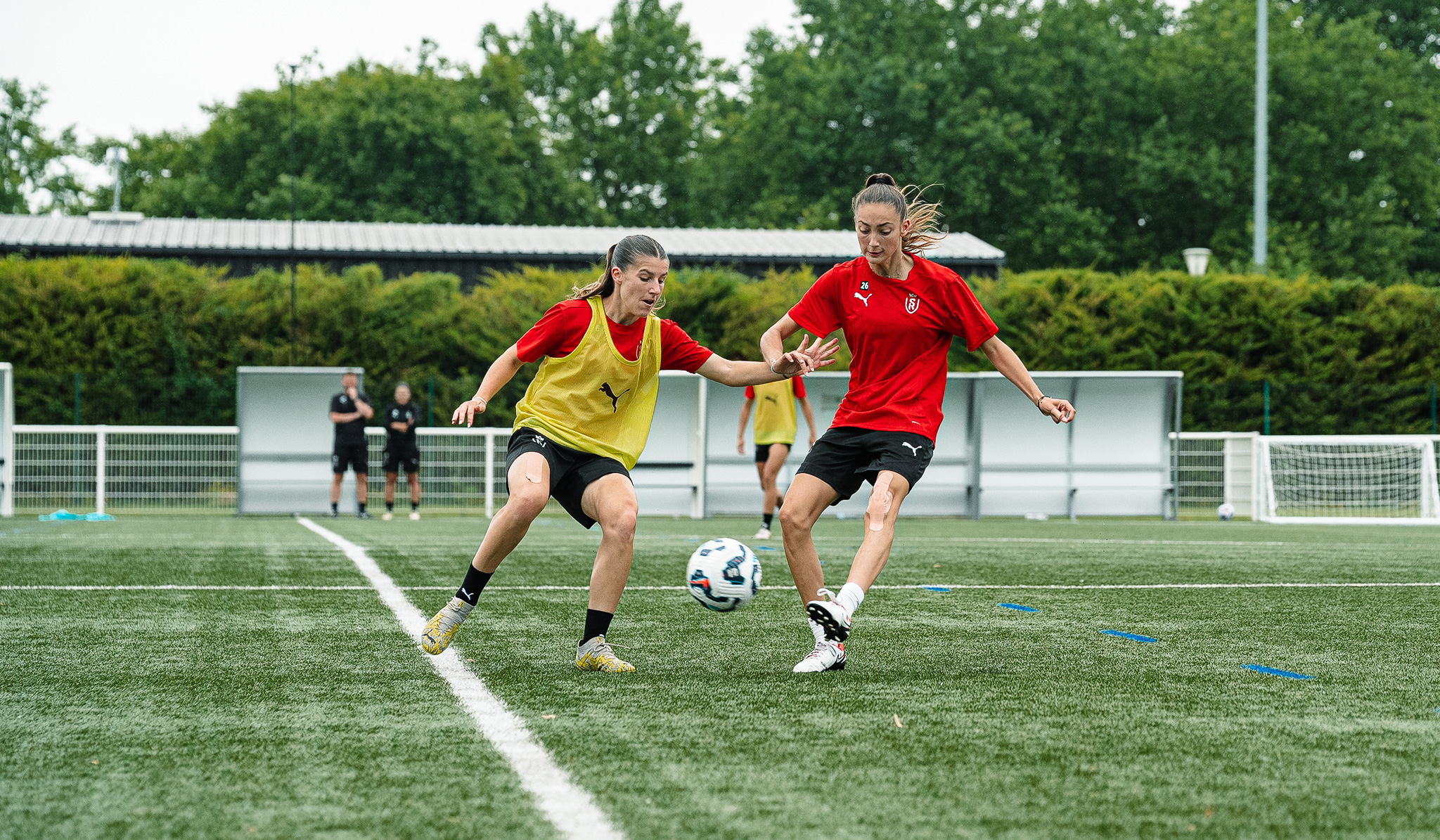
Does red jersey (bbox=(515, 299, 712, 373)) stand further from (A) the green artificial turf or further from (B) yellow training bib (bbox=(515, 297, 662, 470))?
(A) the green artificial turf

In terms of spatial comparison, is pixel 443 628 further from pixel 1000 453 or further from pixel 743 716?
pixel 1000 453

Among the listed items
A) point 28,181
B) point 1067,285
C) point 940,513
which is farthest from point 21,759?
point 28,181

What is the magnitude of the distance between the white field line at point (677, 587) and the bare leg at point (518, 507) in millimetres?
2849

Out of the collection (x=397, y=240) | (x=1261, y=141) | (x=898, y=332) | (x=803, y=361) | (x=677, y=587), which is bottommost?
(x=677, y=587)

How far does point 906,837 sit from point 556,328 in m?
2.90

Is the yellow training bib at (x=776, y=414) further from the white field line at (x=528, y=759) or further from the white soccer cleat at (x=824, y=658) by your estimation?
the white soccer cleat at (x=824, y=658)

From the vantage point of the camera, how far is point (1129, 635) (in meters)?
6.26

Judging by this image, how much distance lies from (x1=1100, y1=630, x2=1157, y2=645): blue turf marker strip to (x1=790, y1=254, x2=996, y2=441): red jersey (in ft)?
4.54

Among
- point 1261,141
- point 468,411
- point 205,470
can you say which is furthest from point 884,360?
point 1261,141

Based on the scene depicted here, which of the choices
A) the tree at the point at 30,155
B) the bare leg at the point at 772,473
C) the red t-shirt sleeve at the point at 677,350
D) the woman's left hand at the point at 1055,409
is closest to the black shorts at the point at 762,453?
the bare leg at the point at 772,473

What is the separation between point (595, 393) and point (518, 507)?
546 millimetres

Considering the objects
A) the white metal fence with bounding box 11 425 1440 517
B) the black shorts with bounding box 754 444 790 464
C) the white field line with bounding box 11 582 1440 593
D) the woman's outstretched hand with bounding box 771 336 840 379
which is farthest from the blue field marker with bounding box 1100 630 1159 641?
the white metal fence with bounding box 11 425 1440 517

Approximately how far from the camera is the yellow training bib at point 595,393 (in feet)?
17.6

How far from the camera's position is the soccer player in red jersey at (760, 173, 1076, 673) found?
17.9ft
